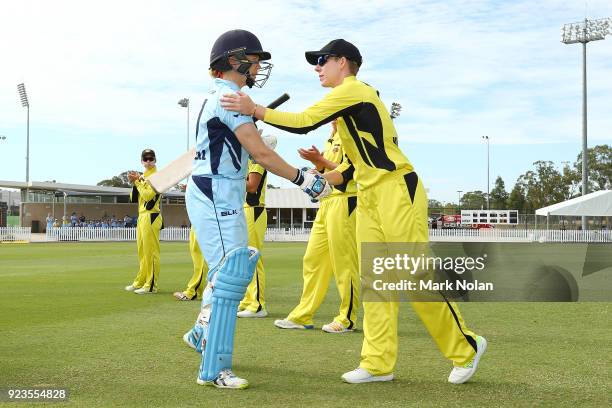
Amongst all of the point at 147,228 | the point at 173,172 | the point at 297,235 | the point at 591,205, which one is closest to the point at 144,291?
the point at 147,228

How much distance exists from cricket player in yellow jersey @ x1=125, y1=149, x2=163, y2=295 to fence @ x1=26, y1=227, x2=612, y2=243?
3140cm

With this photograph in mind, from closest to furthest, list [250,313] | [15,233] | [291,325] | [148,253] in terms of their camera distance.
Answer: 1. [291,325]
2. [250,313]
3. [148,253]
4. [15,233]

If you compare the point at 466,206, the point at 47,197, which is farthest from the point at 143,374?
the point at 466,206

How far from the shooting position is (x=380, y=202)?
4688mm

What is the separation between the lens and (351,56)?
5.12m

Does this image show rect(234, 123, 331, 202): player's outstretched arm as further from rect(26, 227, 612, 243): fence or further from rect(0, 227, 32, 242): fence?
rect(0, 227, 32, 242): fence

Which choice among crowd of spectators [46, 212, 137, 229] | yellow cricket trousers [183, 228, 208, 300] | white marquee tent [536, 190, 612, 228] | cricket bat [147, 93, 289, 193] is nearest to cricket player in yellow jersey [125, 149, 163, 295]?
yellow cricket trousers [183, 228, 208, 300]

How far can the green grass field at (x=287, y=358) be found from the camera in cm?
430

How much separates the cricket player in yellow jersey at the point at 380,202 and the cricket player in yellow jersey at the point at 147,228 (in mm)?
6895

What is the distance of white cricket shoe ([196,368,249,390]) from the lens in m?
4.46

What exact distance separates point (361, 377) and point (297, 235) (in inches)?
1607

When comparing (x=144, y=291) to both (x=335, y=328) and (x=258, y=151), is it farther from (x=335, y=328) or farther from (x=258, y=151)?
(x=258, y=151)

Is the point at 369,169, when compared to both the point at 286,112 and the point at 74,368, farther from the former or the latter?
the point at 74,368

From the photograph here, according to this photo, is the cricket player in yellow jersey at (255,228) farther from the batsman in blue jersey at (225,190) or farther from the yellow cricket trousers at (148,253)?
the batsman in blue jersey at (225,190)
